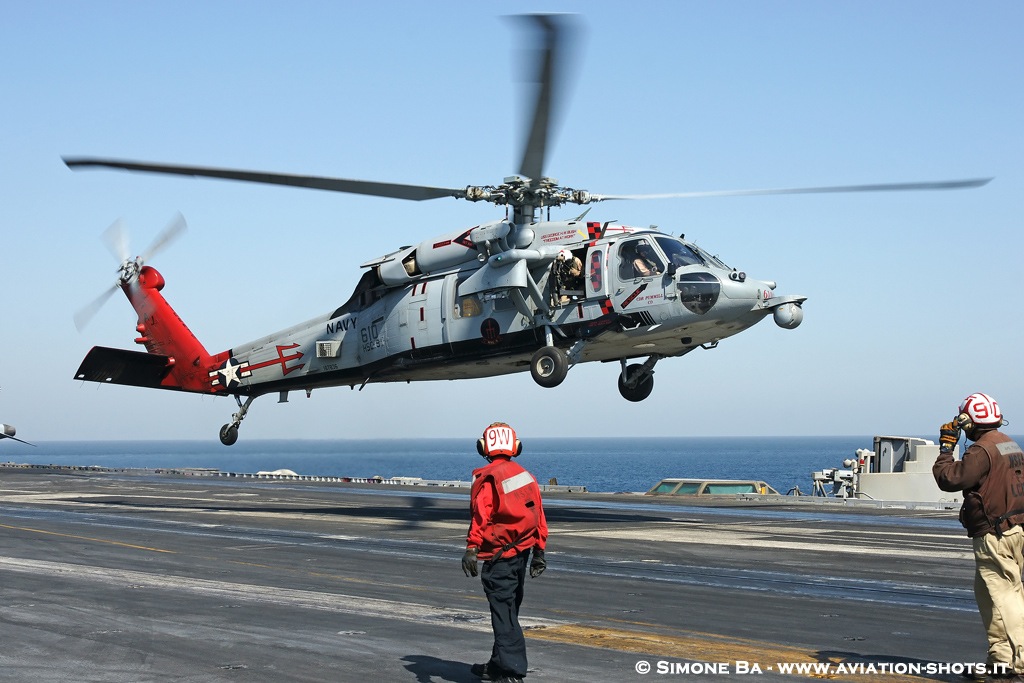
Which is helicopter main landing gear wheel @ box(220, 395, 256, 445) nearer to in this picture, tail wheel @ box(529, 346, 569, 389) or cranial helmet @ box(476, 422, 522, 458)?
tail wheel @ box(529, 346, 569, 389)

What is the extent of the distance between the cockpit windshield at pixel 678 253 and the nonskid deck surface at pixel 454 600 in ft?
17.9

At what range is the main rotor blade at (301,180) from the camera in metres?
17.5

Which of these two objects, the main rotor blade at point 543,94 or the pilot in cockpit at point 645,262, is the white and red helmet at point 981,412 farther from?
the pilot in cockpit at point 645,262

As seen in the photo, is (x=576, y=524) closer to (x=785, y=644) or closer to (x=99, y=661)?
(x=785, y=644)

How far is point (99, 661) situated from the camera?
29.2ft

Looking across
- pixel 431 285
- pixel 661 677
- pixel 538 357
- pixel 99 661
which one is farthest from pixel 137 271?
pixel 661 677

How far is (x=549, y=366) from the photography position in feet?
74.1

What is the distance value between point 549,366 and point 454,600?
10742mm

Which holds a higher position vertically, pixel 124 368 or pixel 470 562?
pixel 124 368

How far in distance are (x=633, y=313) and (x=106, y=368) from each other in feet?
50.6

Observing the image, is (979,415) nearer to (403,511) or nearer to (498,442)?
(498,442)

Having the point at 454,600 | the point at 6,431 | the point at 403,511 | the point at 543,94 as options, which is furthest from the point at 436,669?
the point at 6,431

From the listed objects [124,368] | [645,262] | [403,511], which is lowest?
[403,511]

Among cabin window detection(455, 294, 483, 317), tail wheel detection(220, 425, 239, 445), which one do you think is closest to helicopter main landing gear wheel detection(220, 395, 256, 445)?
tail wheel detection(220, 425, 239, 445)
